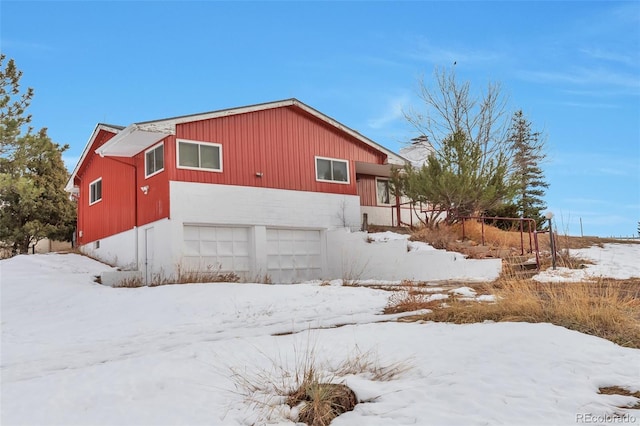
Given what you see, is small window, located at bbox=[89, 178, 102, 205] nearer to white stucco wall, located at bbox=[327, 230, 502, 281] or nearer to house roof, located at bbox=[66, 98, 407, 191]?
house roof, located at bbox=[66, 98, 407, 191]

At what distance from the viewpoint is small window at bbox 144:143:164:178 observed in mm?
16281

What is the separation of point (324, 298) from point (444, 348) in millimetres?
5336

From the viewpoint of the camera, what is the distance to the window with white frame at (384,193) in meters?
22.9

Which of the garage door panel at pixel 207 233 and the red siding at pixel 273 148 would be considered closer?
the garage door panel at pixel 207 233

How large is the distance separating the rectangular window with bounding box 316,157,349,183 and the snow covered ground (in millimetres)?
9631

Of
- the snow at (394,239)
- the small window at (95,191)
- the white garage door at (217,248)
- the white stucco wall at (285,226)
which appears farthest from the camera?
the small window at (95,191)

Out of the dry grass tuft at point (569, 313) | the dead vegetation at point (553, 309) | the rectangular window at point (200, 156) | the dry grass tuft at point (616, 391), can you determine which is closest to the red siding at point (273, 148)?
the rectangular window at point (200, 156)

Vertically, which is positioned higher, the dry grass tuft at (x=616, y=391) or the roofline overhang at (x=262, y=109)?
the roofline overhang at (x=262, y=109)

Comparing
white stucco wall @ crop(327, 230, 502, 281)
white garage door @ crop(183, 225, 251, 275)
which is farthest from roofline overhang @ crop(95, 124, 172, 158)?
white stucco wall @ crop(327, 230, 502, 281)

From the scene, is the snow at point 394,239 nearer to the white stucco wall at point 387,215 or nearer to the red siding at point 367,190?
the white stucco wall at point 387,215

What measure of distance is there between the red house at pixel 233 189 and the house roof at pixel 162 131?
34mm

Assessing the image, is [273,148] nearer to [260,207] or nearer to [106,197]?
[260,207]

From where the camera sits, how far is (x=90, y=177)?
22.8m

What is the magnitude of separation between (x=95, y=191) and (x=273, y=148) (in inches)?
364
